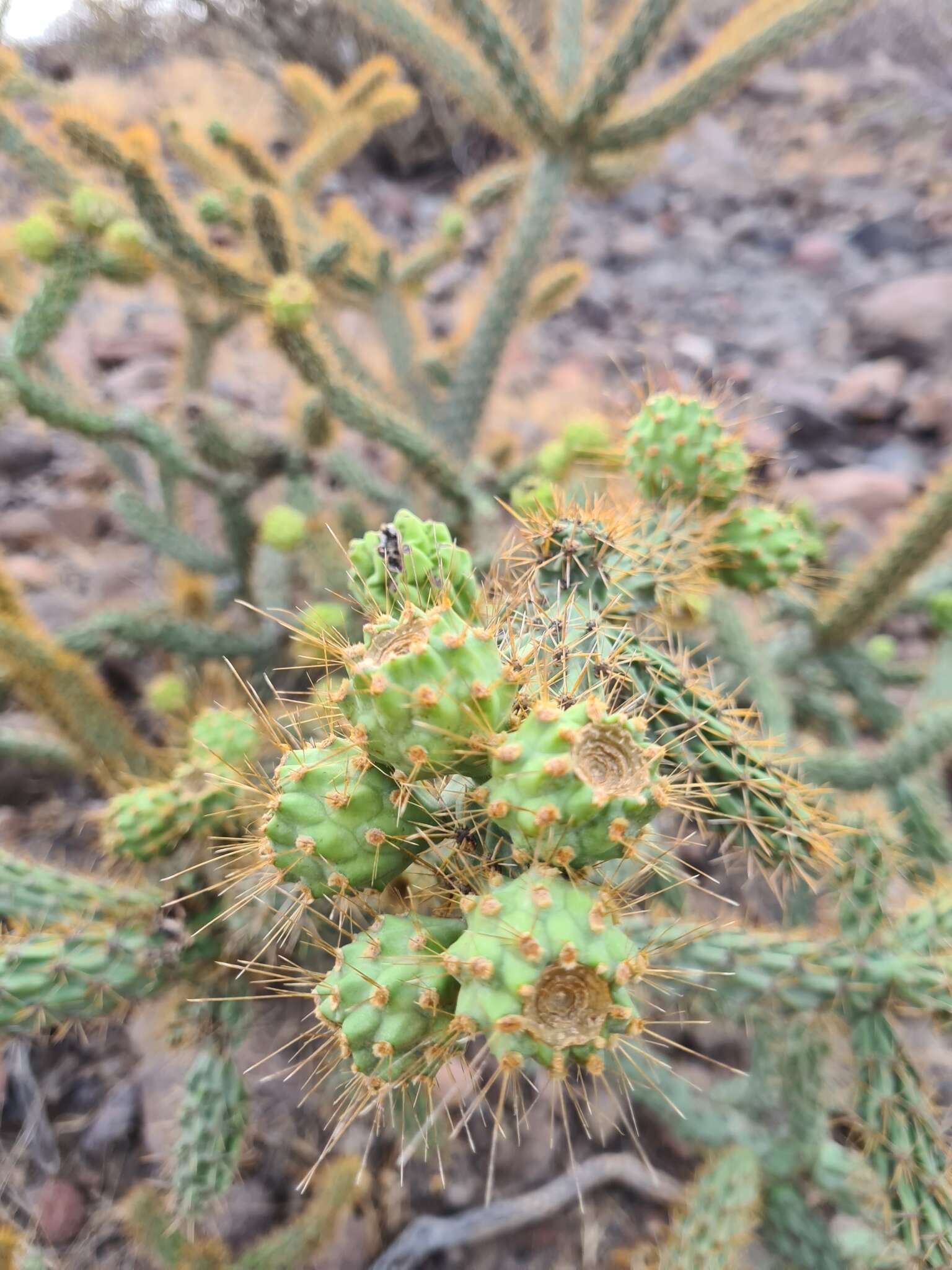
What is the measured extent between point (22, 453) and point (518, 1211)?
162 inches

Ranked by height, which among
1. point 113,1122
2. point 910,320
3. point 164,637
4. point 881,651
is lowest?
point 113,1122

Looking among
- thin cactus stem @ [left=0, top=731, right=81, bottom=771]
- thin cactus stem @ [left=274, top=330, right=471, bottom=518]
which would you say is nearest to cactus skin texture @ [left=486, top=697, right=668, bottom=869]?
thin cactus stem @ [left=274, top=330, right=471, bottom=518]

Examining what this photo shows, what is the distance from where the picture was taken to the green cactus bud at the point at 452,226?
3.55 metres

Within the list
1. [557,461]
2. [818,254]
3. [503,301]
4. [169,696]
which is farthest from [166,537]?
[818,254]

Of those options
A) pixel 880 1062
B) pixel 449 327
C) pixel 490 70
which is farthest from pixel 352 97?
pixel 880 1062

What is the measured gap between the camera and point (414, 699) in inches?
38.8

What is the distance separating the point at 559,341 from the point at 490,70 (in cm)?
260

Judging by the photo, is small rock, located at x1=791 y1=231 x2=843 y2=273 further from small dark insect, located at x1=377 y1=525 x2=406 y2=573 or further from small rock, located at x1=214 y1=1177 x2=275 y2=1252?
small rock, located at x1=214 y1=1177 x2=275 y2=1252

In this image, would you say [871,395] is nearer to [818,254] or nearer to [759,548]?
[818,254]

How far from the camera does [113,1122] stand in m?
2.20

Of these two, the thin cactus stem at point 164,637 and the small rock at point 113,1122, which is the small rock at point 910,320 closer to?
the thin cactus stem at point 164,637

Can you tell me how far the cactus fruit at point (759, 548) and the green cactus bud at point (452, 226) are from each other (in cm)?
237

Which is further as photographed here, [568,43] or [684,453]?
[568,43]

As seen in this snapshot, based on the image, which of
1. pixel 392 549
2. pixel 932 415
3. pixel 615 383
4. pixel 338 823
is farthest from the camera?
pixel 615 383
